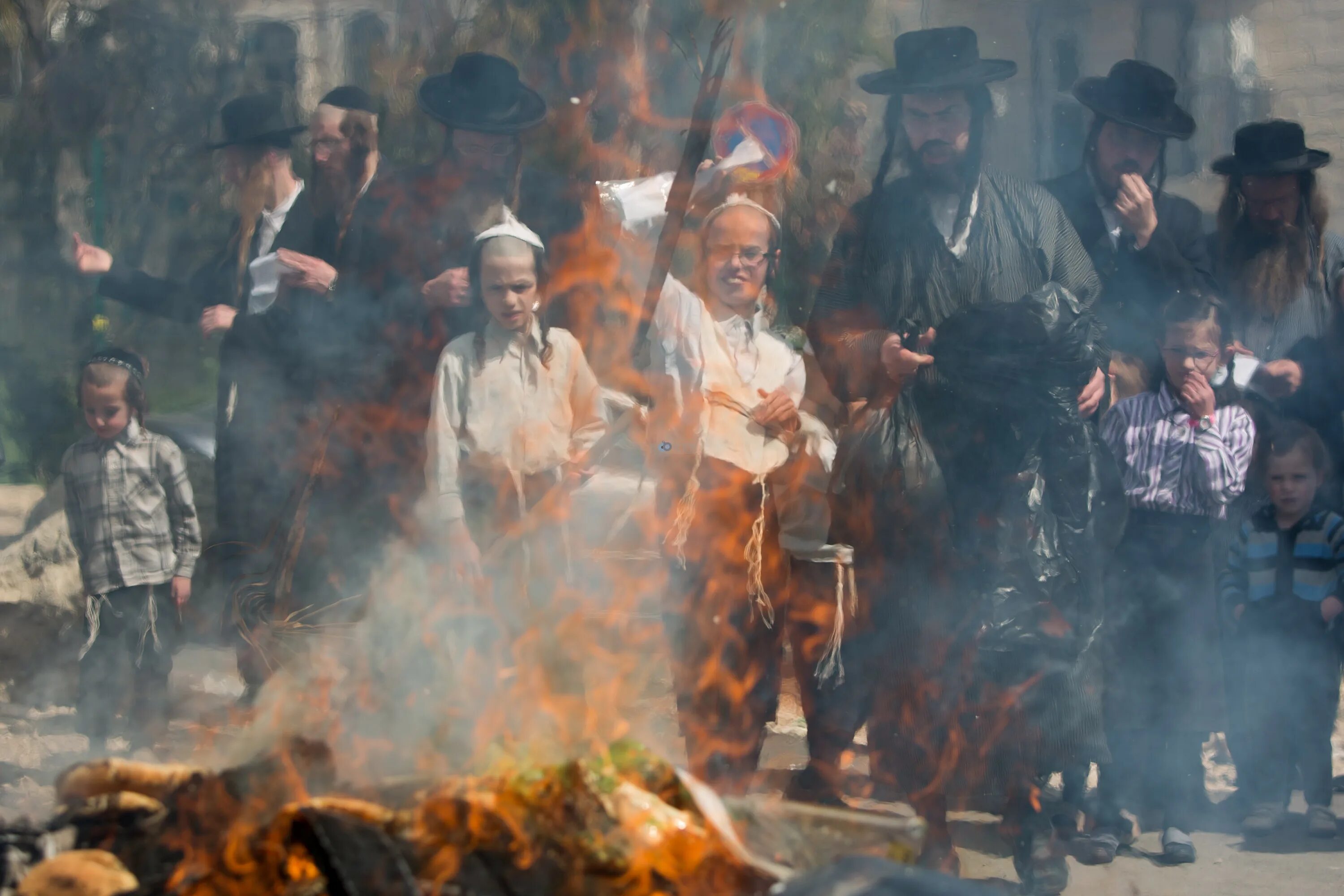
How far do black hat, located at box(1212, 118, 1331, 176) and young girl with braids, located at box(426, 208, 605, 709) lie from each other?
2.45m

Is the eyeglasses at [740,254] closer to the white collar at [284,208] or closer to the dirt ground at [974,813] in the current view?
the white collar at [284,208]

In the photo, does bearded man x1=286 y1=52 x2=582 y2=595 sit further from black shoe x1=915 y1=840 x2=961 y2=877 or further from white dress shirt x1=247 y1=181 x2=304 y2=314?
black shoe x1=915 y1=840 x2=961 y2=877

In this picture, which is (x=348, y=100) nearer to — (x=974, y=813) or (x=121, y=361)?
Result: (x=121, y=361)

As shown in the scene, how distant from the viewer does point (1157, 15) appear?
8.12 meters

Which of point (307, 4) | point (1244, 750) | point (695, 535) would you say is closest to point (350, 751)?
point (695, 535)

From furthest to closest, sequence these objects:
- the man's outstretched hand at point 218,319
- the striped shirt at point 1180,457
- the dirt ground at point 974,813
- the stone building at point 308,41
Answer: the stone building at point 308,41, the man's outstretched hand at point 218,319, the striped shirt at point 1180,457, the dirt ground at point 974,813

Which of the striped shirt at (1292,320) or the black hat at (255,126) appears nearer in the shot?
the striped shirt at (1292,320)

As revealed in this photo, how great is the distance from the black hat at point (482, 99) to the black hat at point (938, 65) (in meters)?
1.14

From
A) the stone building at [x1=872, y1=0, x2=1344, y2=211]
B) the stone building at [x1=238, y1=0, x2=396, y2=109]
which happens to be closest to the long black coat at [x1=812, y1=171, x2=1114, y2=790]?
the stone building at [x1=872, y1=0, x2=1344, y2=211]

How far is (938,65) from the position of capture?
428 centimetres

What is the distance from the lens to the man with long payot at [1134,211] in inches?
175

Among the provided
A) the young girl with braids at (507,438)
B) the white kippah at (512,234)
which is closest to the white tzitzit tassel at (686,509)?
the young girl with braids at (507,438)

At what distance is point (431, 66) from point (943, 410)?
10.6 ft

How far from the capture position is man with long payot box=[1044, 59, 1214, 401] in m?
4.46
